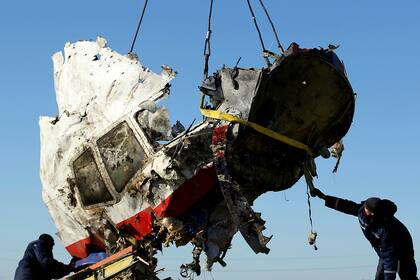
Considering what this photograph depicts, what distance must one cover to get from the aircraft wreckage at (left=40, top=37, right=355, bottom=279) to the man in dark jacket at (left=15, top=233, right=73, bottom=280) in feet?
1.79

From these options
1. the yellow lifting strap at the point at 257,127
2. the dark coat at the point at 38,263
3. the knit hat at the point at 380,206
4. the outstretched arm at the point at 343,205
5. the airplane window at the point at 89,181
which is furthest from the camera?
the dark coat at the point at 38,263

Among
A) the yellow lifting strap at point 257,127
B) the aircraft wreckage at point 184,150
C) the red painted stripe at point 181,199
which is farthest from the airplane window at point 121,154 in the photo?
the yellow lifting strap at point 257,127

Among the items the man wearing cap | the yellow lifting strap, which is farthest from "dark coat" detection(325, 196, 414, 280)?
the yellow lifting strap

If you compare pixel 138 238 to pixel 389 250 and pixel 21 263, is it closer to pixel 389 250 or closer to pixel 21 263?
pixel 21 263

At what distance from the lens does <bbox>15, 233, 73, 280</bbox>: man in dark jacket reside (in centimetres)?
Result: 1189

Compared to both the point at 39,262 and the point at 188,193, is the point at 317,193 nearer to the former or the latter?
the point at 188,193

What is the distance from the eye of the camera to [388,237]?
9.59 meters

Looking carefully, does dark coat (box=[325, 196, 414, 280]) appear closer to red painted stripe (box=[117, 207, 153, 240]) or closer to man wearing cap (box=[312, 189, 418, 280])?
man wearing cap (box=[312, 189, 418, 280])

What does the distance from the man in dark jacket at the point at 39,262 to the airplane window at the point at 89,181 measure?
2.75ft

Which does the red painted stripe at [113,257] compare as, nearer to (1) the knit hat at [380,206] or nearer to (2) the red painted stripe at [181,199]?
(2) the red painted stripe at [181,199]

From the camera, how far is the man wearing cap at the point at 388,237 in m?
9.55

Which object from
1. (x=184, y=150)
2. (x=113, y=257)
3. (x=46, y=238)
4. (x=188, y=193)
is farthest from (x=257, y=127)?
(x=46, y=238)

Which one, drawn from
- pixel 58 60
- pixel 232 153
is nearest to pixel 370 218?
pixel 232 153

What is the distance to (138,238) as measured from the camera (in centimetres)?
1125
